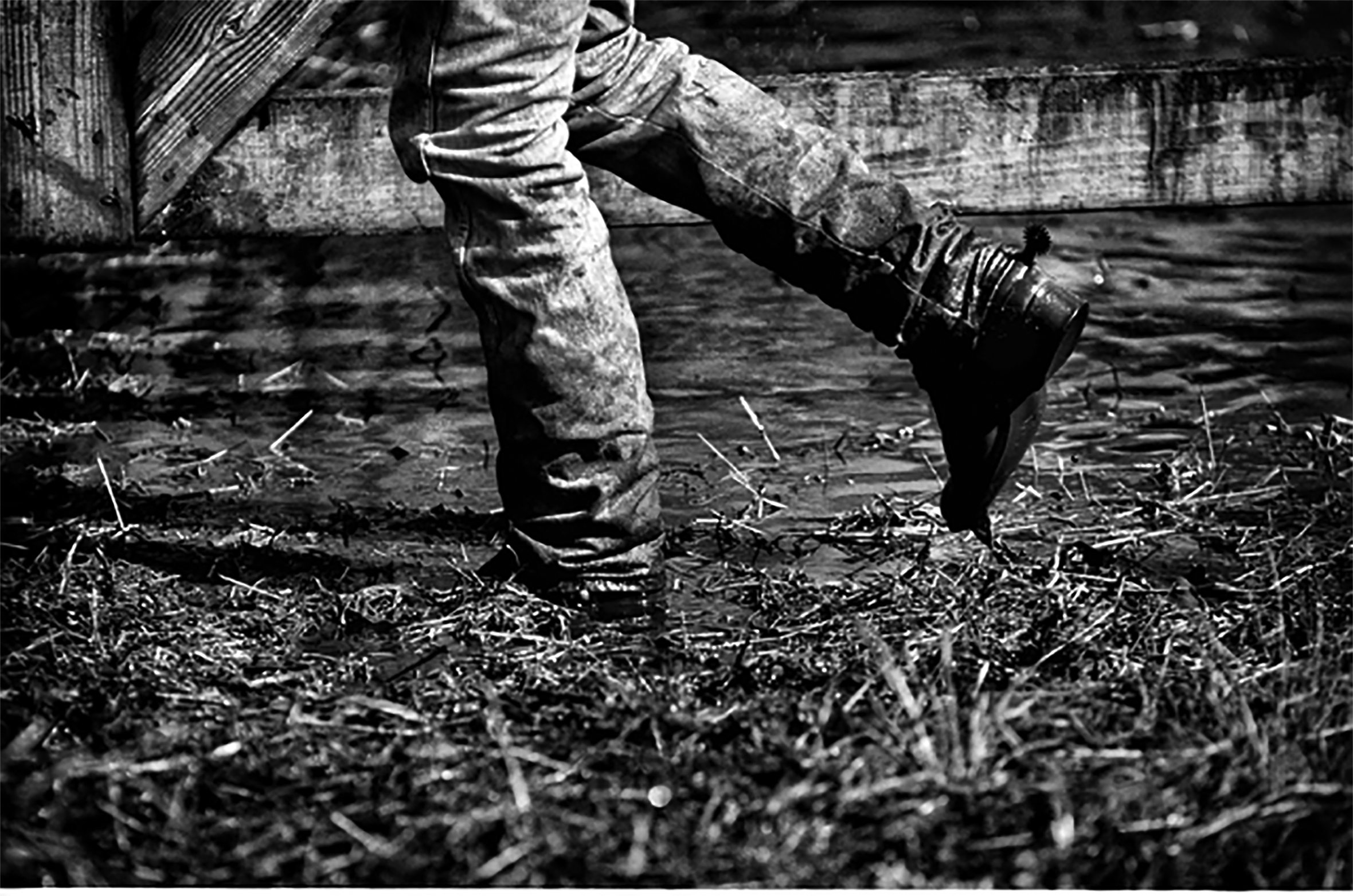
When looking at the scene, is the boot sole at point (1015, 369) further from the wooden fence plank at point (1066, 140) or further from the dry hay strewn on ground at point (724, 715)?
the wooden fence plank at point (1066, 140)

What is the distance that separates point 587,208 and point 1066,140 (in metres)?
1.23

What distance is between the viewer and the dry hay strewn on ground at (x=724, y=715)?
2.35 m

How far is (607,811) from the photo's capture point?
2.43 metres

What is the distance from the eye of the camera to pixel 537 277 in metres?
3.24

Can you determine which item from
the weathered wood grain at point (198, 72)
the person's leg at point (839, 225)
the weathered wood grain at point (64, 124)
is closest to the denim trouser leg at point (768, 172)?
the person's leg at point (839, 225)

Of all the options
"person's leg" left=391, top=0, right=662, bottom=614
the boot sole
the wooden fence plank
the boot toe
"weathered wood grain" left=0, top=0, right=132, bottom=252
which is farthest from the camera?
the wooden fence plank

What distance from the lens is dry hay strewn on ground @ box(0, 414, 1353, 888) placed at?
235 cm

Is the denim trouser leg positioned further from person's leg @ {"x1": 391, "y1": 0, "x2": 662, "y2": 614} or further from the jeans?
person's leg @ {"x1": 391, "y1": 0, "x2": 662, "y2": 614}

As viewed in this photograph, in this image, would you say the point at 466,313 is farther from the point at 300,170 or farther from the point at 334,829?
the point at 334,829

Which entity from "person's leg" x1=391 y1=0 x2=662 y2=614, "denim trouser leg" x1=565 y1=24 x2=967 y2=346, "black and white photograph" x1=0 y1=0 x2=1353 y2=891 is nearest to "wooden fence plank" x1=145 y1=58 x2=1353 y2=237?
"black and white photograph" x1=0 y1=0 x2=1353 y2=891

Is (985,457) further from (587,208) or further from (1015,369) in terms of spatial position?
(587,208)

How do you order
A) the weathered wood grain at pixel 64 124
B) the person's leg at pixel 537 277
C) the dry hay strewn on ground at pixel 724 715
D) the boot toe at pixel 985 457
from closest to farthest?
1. the dry hay strewn on ground at pixel 724 715
2. the person's leg at pixel 537 277
3. the boot toe at pixel 985 457
4. the weathered wood grain at pixel 64 124

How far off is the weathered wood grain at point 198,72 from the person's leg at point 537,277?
39 cm

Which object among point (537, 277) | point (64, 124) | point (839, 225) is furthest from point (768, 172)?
point (64, 124)
